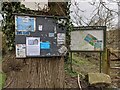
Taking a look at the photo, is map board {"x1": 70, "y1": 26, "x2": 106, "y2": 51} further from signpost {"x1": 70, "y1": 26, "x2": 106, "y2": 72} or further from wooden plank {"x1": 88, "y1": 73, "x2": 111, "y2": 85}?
wooden plank {"x1": 88, "y1": 73, "x2": 111, "y2": 85}

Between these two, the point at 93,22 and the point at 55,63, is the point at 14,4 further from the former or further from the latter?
the point at 93,22

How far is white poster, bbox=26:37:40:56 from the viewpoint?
3.22 meters

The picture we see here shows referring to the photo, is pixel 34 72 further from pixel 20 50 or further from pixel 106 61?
pixel 106 61

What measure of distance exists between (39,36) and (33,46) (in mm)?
169

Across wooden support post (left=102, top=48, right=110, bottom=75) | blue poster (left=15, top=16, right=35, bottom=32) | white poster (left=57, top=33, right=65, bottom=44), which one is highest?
blue poster (left=15, top=16, right=35, bottom=32)

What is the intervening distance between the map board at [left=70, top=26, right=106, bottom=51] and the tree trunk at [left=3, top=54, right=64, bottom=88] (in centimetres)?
203

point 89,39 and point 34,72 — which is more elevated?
point 89,39

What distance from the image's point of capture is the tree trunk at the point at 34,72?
10.8 feet

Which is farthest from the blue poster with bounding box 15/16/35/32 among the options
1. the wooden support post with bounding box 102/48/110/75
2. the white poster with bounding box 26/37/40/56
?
the wooden support post with bounding box 102/48/110/75

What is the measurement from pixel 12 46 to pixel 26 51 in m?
0.22

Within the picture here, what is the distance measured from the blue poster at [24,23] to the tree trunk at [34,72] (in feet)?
1.42

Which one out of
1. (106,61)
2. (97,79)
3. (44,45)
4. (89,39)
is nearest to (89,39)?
(89,39)

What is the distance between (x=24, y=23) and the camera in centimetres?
316

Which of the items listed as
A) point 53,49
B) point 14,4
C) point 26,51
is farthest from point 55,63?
point 14,4
